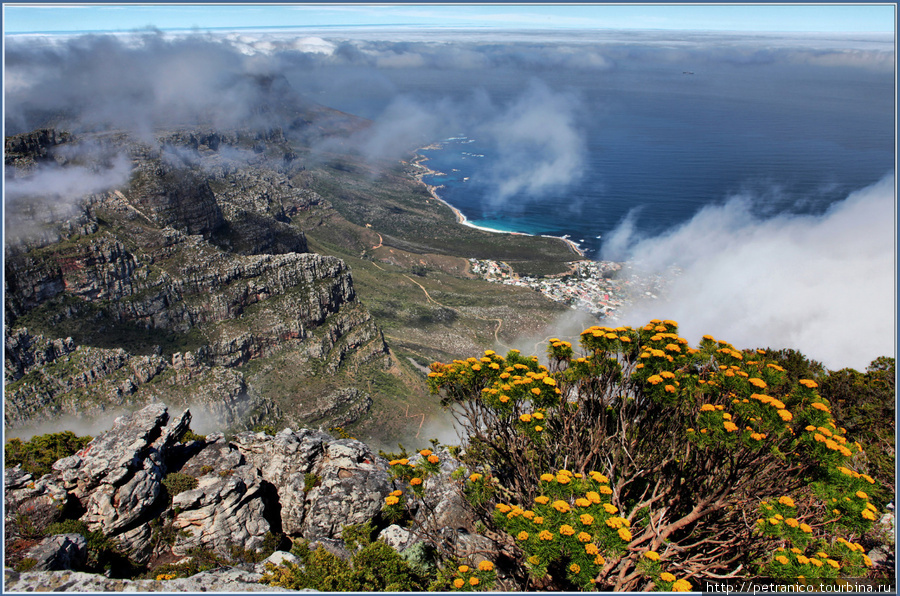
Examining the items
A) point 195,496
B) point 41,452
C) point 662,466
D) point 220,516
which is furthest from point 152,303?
point 662,466

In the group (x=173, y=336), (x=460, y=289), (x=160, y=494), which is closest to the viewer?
(x=160, y=494)

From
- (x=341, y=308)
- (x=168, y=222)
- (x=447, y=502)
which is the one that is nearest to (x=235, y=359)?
(x=341, y=308)

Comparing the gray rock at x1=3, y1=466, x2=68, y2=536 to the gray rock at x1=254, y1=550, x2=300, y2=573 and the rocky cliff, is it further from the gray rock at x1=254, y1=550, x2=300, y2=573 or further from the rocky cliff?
the gray rock at x1=254, y1=550, x2=300, y2=573

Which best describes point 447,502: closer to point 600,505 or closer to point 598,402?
point 598,402

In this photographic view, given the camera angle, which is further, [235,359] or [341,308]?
[341,308]

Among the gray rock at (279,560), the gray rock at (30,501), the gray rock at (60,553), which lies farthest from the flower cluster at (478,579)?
the gray rock at (30,501)

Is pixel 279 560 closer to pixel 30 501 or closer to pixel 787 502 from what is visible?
pixel 30 501
